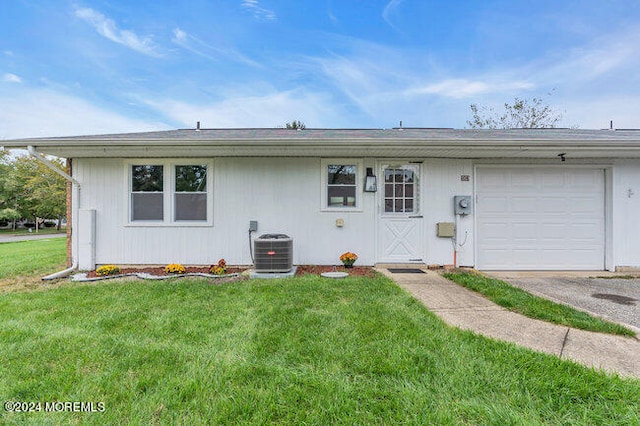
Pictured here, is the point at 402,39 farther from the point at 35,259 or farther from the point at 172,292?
the point at 35,259

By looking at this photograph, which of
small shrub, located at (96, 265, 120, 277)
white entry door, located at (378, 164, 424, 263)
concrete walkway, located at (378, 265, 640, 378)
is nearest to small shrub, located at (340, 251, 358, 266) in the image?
white entry door, located at (378, 164, 424, 263)

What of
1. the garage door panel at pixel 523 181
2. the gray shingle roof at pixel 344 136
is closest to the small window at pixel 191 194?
the gray shingle roof at pixel 344 136

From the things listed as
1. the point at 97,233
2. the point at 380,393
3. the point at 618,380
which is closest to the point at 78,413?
the point at 380,393

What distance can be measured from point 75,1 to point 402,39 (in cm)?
1001

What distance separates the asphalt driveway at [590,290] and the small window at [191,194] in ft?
20.0

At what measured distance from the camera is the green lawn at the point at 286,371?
1.58 meters

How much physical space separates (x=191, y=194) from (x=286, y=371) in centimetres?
477

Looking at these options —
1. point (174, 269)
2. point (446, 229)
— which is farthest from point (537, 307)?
point (174, 269)

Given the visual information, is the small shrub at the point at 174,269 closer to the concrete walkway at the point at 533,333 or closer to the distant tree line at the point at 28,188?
the concrete walkway at the point at 533,333

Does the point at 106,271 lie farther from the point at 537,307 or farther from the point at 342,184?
the point at 537,307

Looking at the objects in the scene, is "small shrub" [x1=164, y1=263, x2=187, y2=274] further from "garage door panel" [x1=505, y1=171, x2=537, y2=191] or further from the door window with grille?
"garage door panel" [x1=505, y1=171, x2=537, y2=191]

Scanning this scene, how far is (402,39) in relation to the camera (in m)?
10.3

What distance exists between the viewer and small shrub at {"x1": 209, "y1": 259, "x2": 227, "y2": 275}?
5097mm

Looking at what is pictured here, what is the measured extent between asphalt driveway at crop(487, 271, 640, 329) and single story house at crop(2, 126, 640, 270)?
544mm
